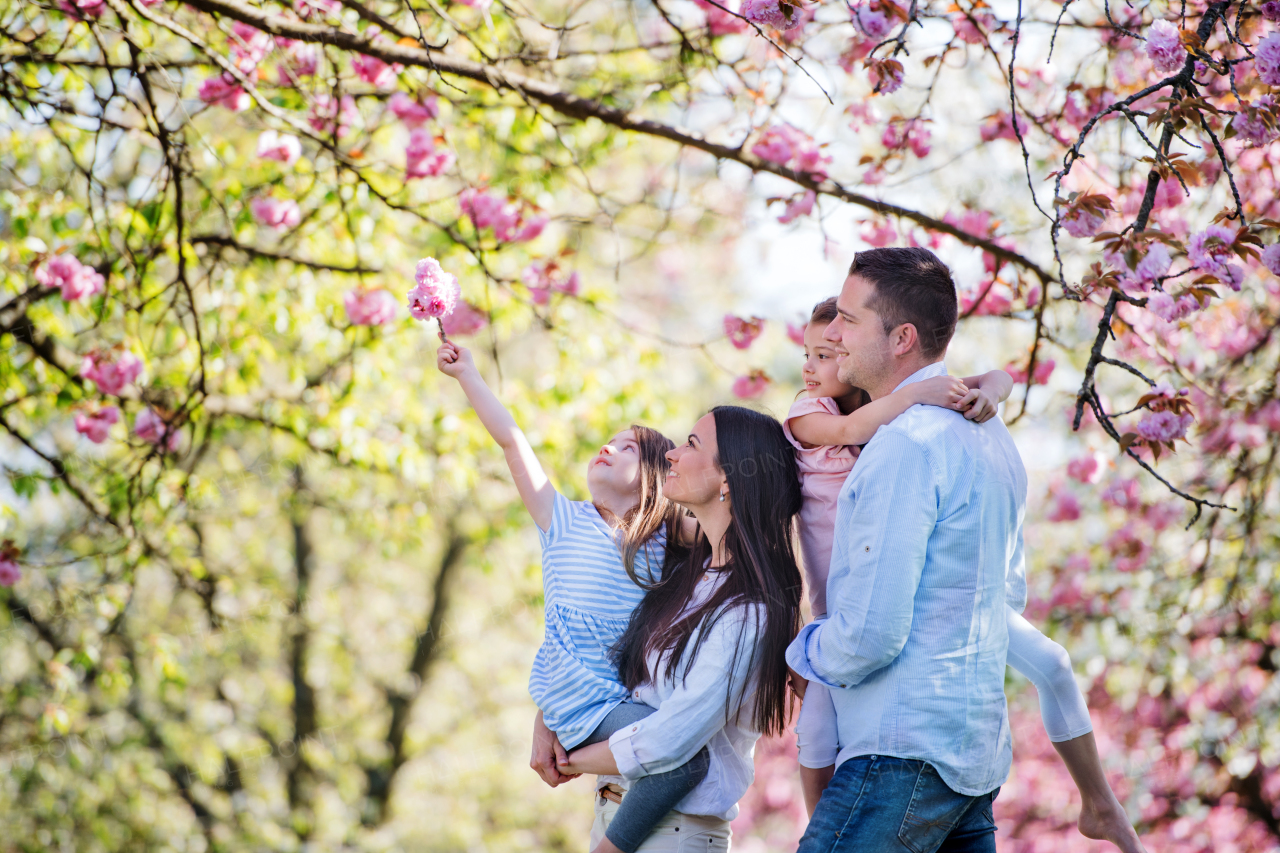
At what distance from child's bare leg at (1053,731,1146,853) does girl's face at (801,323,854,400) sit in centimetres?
84

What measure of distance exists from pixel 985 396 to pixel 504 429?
3.38ft

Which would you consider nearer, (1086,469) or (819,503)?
(819,503)

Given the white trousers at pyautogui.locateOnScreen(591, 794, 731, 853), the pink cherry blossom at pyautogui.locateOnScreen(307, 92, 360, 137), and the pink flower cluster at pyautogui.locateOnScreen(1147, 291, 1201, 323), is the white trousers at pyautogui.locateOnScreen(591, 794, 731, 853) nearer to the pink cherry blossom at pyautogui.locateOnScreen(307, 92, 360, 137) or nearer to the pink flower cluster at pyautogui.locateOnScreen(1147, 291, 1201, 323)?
the pink flower cluster at pyautogui.locateOnScreen(1147, 291, 1201, 323)

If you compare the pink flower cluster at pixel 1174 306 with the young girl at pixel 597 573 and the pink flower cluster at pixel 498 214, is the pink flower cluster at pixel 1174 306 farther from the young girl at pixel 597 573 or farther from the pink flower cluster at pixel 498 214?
the pink flower cluster at pixel 498 214

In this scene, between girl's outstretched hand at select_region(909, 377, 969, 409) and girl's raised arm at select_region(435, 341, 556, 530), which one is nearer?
girl's outstretched hand at select_region(909, 377, 969, 409)

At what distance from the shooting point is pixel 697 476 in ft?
6.95

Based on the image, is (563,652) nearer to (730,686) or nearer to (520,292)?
(730,686)

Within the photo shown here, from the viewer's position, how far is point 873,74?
2664mm

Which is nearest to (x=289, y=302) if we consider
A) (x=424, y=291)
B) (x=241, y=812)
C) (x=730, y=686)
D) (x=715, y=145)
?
(x=715, y=145)

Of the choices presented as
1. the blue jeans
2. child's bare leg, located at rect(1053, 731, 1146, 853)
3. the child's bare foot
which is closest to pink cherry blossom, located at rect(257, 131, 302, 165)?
the blue jeans

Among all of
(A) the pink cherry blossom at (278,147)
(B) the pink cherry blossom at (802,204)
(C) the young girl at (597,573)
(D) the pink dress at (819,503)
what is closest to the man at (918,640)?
(D) the pink dress at (819,503)

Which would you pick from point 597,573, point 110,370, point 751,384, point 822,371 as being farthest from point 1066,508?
point 110,370

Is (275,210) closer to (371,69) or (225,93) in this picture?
(225,93)

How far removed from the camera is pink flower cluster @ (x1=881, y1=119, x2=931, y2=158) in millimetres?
3340
